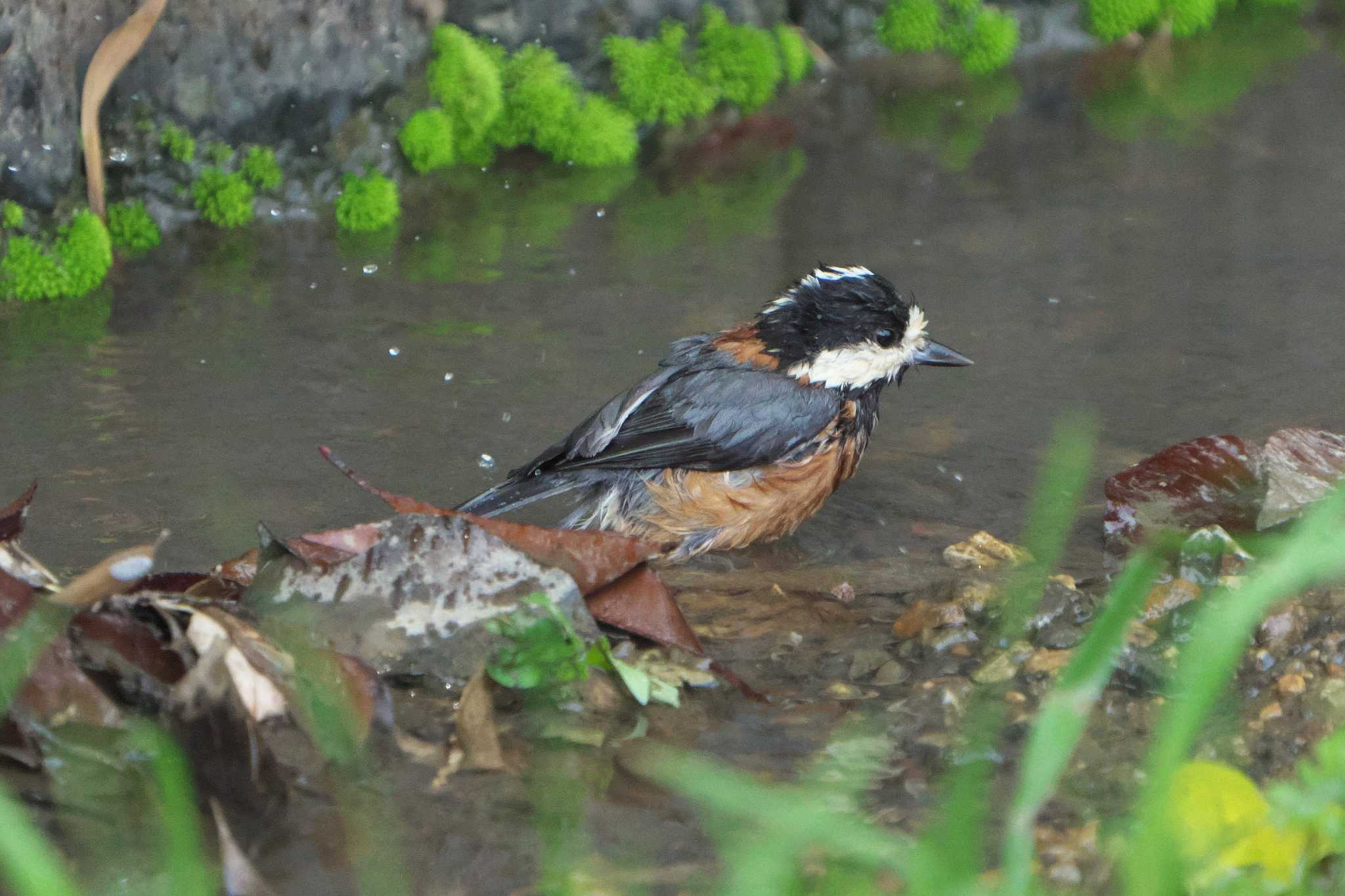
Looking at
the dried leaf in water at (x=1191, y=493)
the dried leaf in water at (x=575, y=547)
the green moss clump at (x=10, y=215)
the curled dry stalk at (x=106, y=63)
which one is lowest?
the dried leaf in water at (x=1191, y=493)

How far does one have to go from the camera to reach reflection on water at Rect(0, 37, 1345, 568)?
4.44 m

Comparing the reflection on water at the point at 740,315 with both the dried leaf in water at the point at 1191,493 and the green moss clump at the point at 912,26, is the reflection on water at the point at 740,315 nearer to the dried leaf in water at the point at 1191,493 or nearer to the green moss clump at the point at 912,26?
the dried leaf in water at the point at 1191,493

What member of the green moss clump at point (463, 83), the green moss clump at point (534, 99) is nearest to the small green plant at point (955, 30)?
the green moss clump at point (534, 99)

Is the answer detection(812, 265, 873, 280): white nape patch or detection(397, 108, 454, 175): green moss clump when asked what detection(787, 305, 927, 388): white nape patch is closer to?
detection(812, 265, 873, 280): white nape patch

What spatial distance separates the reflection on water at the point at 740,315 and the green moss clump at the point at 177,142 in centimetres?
31

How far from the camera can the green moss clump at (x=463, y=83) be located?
22.3 feet

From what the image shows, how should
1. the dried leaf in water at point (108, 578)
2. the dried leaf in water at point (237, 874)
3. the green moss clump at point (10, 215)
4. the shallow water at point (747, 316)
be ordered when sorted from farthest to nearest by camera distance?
the green moss clump at point (10, 215) < the shallow water at point (747, 316) < the dried leaf in water at point (108, 578) < the dried leaf in water at point (237, 874)

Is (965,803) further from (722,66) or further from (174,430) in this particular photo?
(722,66)

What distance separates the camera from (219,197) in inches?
246

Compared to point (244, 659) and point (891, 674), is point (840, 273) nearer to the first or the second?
point (891, 674)

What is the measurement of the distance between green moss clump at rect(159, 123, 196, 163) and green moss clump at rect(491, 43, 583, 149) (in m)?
1.44

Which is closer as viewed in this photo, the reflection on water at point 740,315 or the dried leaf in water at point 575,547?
the dried leaf in water at point 575,547

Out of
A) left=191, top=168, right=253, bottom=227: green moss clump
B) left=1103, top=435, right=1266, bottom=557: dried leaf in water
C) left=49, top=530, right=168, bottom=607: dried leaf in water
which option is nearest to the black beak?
left=1103, top=435, right=1266, bottom=557: dried leaf in water

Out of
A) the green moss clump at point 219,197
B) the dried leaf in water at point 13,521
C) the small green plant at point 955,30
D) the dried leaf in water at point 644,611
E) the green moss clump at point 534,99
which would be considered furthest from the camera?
the small green plant at point 955,30
